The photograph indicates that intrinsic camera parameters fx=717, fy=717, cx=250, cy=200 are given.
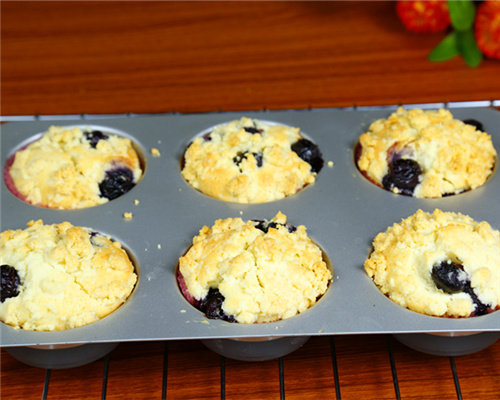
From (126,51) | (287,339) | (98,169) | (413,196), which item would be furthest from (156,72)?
(287,339)

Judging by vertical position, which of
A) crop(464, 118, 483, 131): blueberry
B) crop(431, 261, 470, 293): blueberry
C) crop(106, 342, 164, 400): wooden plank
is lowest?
crop(106, 342, 164, 400): wooden plank

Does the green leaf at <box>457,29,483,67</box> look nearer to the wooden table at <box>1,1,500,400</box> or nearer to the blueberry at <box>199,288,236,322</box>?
the wooden table at <box>1,1,500,400</box>

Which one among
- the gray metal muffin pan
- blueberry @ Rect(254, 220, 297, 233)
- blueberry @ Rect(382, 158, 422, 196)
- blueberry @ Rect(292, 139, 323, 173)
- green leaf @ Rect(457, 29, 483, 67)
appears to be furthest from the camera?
green leaf @ Rect(457, 29, 483, 67)

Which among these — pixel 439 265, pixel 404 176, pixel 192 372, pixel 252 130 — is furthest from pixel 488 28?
pixel 192 372

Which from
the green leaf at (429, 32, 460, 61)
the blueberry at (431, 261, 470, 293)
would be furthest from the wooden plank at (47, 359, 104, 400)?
the green leaf at (429, 32, 460, 61)

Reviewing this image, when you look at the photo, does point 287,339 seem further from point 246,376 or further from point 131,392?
point 131,392

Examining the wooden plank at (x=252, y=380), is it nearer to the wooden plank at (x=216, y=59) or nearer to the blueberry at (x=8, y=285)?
the blueberry at (x=8, y=285)

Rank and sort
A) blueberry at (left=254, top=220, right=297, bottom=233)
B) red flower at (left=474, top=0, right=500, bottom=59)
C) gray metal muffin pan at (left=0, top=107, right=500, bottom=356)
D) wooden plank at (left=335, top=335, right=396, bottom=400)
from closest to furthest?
gray metal muffin pan at (left=0, top=107, right=500, bottom=356), wooden plank at (left=335, top=335, right=396, bottom=400), blueberry at (left=254, top=220, right=297, bottom=233), red flower at (left=474, top=0, right=500, bottom=59)
